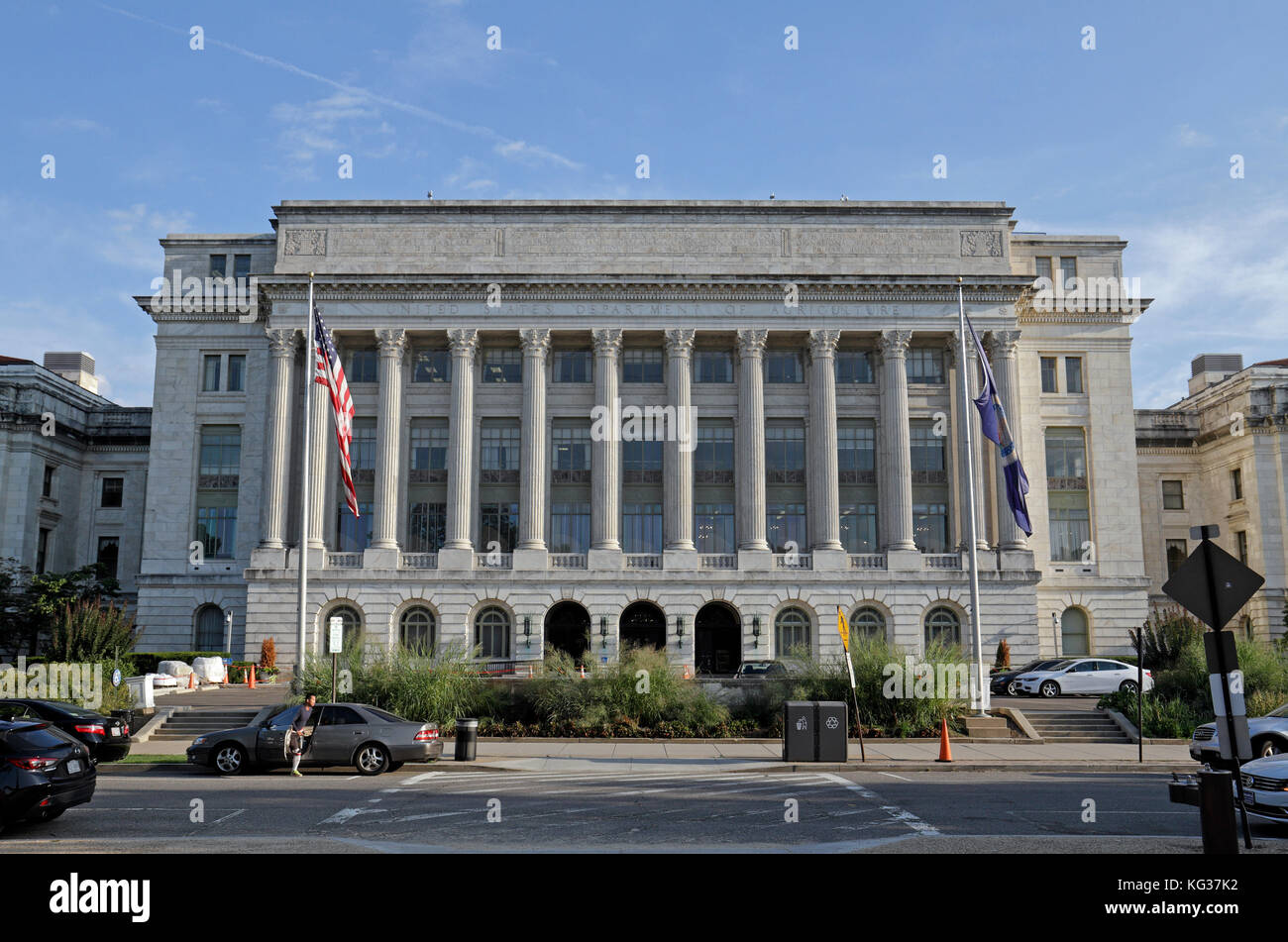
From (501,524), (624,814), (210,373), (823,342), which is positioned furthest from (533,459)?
(624,814)

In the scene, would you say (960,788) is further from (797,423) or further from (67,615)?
(797,423)

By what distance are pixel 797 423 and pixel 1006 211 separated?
14932 mm

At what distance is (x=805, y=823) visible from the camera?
48.7 feet

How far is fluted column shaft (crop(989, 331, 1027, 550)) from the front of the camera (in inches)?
2014

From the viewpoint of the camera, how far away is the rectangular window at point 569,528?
5291 cm

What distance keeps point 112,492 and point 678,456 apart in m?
38.0

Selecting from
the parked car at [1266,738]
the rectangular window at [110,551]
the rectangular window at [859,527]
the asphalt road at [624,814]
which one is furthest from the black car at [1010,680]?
the rectangular window at [110,551]

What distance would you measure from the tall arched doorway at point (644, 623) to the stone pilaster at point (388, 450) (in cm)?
1136

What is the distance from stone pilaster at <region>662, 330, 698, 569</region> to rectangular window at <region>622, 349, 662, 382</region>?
3.25ft

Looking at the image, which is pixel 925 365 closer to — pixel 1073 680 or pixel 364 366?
pixel 1073 680

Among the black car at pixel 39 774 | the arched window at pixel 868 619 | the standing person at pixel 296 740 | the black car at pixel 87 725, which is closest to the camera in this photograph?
the black car at pixel 39 774

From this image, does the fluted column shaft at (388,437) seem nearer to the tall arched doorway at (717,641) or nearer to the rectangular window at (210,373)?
the rectangular window at (210,373)

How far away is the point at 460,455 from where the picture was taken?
171 ft
